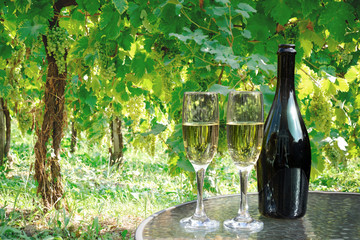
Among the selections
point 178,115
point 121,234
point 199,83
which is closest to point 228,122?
point 199,83

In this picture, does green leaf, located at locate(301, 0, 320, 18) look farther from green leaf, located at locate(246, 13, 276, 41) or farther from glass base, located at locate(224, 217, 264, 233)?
glass base, located at locate(224, 217, 264, 233)

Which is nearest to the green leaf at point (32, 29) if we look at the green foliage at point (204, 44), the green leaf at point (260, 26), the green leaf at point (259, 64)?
the green foliage at point (204, 44)

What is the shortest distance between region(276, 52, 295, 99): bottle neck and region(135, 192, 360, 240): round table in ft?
1.30

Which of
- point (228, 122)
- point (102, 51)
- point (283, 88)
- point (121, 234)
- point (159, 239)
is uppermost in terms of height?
point (102, 51)

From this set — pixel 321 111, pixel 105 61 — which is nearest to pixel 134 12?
pixel 105 61

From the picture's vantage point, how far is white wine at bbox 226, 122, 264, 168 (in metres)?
1.16

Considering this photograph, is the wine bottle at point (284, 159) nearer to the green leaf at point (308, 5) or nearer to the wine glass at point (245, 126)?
the wine glass at point (245, 126)

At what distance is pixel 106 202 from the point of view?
4.59 meters

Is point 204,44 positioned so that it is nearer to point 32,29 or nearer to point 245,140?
point 245,140

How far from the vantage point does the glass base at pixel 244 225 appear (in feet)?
3.92

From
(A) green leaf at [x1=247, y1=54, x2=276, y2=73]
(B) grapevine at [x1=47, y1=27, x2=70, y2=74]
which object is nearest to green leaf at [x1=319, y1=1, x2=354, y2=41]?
(A) green leaf at [x1=247, y1=54, x2=276, y2=73]

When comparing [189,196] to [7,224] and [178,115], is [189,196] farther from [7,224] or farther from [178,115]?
[178,115]

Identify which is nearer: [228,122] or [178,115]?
[228,122]

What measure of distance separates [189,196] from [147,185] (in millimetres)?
1130
